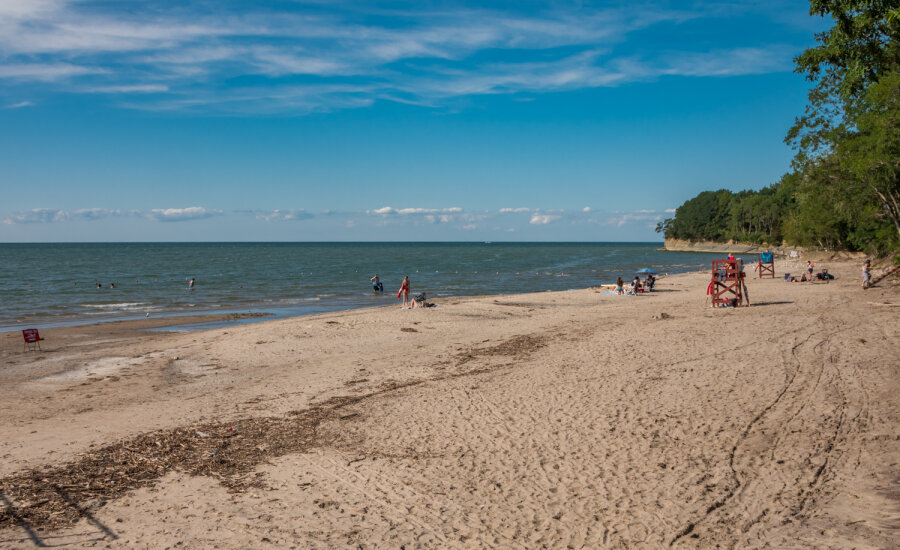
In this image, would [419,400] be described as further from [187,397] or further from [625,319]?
[625,319]

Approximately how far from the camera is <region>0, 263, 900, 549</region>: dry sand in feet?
21.8

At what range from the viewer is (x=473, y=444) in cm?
926

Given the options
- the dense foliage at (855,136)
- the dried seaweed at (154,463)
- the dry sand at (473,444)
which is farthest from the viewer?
the dense foliage at (855,136)

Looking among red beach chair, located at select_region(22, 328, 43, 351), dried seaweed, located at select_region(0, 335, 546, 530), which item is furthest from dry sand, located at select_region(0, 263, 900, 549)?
red beach chair, located at select_region(22, 328, 43, 351)

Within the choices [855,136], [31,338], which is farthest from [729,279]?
[31,338]

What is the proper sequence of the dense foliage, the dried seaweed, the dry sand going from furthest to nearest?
the dense foliage
the dried seaweed
the dry sand

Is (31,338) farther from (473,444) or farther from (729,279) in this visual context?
(729,279)

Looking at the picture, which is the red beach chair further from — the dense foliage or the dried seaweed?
the dense foliage

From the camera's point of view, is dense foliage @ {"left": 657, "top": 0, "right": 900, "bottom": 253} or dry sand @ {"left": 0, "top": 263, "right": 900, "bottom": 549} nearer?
dry sand @ {"left": 0, "top": 263, "right": 900, "bottom": 549}

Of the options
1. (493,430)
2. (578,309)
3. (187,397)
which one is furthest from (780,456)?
(578,309)

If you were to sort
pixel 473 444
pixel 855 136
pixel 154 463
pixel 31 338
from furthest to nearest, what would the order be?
pixel 855 136 < pixel 31 338 < pixel 473 444 < pixel 154 463

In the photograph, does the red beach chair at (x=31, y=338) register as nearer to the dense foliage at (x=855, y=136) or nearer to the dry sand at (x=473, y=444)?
the dry sand at (x=473, y=444)

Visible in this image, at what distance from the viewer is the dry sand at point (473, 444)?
21.8ft

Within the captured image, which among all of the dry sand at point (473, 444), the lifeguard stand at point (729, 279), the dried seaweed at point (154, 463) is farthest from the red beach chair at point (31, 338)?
the lifeguard stand at point (729, 279)
